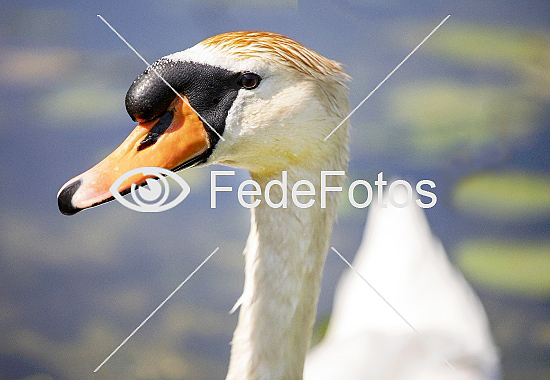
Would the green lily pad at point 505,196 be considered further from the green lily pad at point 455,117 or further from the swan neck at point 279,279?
the swan neck at point 279,279

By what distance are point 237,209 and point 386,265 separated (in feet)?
1.13

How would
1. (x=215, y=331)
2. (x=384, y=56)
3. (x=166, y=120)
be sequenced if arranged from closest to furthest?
(x=166, y=120) < (x=384, y=56) < (x=215, y=331)

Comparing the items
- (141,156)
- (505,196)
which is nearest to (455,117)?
(505,196)

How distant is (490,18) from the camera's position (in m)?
1.25

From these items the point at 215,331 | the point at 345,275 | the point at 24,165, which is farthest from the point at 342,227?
the point at 24,165

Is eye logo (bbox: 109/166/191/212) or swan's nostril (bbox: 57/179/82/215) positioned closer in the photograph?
swan's nostril (bbox: 57/179/82/215)

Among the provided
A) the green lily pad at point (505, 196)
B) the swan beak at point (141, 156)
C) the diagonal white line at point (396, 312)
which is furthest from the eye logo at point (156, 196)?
the green lily pad at point (505, 196)

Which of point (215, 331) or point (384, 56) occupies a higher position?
point (384, 56)

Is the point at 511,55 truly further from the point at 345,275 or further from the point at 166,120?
the point at 166,120

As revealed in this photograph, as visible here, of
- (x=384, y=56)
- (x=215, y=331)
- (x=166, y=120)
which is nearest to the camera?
(x=166, y=120)

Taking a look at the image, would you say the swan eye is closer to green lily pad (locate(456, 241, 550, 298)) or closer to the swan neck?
the swan neck

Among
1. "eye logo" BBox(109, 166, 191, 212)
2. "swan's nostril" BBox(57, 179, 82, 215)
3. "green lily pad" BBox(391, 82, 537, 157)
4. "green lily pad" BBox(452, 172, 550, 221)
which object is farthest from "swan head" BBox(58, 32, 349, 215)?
"green lily pad" BBox(452, 172, 550, 221)

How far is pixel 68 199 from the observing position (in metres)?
0.82

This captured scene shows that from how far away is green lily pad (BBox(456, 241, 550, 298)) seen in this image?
1321 mm
